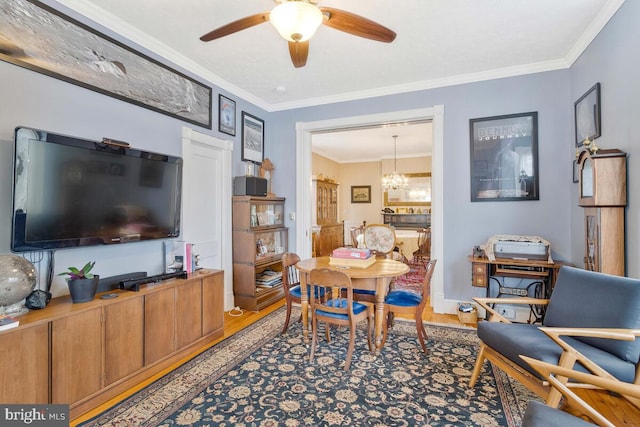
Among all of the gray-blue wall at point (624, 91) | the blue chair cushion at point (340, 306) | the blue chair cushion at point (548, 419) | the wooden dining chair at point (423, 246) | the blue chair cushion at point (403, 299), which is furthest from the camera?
the wooden dining chair at point (423, 246)

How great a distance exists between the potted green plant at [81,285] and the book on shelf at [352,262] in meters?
1.84

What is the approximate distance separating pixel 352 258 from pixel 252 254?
143 cm

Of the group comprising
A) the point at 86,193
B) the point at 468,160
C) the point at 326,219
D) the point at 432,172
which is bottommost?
the point at 326,219

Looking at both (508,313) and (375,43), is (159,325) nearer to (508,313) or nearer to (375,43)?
(375,43)

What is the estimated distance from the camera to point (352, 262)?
2.89 m

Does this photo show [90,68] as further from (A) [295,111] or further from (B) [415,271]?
(B) [415,271]

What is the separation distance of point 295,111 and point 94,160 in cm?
283

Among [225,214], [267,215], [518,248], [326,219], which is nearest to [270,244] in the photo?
[267,215]

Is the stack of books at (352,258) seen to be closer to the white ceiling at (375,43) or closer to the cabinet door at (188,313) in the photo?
the cabinet door at (188,313)

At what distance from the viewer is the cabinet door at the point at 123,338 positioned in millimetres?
2029

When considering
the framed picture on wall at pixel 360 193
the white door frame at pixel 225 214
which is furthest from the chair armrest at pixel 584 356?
the framed picture on wall at pixel 360 193

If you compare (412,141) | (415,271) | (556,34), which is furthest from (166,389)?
(412,141)

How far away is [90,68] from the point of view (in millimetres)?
2395

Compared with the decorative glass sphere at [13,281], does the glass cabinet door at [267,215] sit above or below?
above
